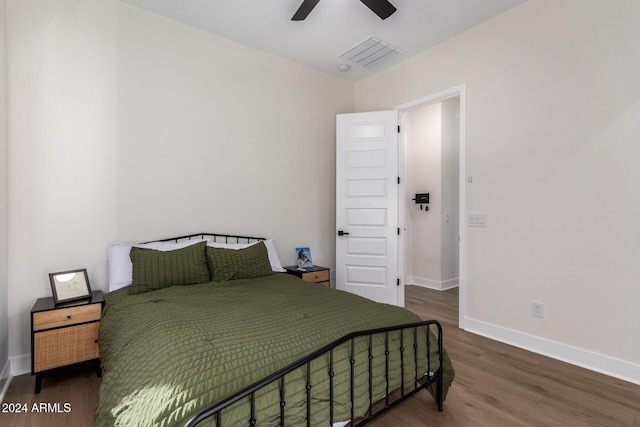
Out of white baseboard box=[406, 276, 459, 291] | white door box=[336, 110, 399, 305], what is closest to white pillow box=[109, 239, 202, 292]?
white door box=[336, 110, 399, 305]

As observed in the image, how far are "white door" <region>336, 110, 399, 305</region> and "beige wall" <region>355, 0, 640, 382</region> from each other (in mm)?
883

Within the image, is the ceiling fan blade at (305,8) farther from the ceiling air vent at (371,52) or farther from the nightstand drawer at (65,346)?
the nightstand drawer at (65,346)

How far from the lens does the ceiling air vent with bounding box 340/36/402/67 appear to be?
11.4 ft

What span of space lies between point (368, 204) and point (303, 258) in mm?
1061

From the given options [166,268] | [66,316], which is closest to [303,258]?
[166,268]

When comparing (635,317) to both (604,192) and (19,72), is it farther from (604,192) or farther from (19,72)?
(19,72)

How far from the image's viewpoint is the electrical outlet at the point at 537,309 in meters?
2.77

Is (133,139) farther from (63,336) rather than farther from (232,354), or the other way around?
(232,354)

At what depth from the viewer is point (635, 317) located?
7.48 ft

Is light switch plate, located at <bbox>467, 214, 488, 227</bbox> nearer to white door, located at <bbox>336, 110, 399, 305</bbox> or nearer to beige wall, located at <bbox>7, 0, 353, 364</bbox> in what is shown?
white door, located at <bbox>336, 110, 399, 305</bbox>

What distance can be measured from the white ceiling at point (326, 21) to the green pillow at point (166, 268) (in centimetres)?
216

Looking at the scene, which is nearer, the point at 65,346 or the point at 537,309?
the point at 65,346

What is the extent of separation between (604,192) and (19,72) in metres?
4.52

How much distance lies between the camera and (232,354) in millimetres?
1326
